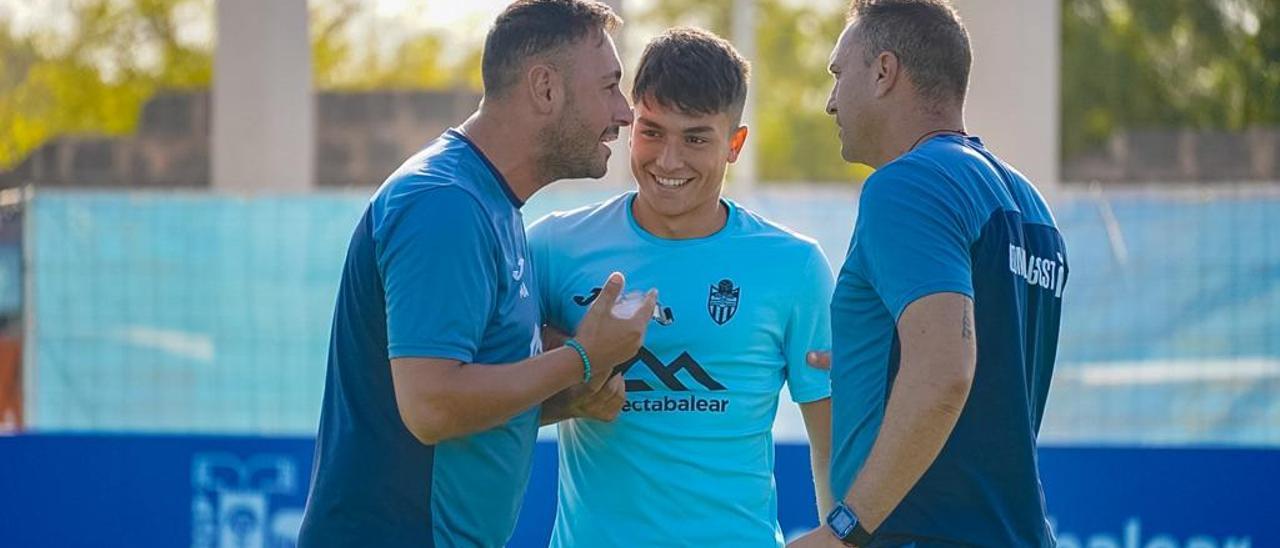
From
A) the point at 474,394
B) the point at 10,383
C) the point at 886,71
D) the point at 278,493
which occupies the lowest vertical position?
the point at 278,493

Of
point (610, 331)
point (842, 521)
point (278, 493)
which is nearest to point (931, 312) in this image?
point (842, 521)

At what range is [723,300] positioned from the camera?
13.6ft

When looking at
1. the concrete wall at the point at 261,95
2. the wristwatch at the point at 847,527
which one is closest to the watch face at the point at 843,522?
the wristwatch at the point at 847,527

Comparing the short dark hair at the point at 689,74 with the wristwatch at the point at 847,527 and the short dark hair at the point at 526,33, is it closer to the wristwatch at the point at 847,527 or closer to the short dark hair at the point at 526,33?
the short dark hair at the point at 526,33

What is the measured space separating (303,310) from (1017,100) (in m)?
3.85

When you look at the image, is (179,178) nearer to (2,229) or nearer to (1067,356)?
(2,229)

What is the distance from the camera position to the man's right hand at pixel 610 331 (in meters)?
3.67

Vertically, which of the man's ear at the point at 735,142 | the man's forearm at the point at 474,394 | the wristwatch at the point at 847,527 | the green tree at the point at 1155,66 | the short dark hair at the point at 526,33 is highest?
the green tree at the point at 1155,66

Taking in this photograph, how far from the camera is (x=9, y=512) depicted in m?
6.96

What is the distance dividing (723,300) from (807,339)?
0.75ft

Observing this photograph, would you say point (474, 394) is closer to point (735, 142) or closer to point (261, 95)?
point (735, 142)

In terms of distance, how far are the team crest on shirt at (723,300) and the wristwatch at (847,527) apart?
0.86 meters

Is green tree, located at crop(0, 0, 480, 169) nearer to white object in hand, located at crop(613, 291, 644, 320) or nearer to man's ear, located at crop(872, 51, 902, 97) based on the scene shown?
white object in hand, located at crop(613, 291, 644, 320)

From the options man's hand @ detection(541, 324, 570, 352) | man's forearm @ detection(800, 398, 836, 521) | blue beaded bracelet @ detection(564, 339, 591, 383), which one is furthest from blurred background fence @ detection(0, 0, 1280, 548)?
blue beaded bracelet @ detection(564, 339, 591, 383)
